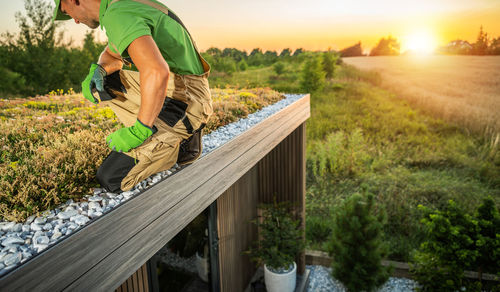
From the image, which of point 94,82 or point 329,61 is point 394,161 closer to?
point 329,61

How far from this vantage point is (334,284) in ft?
14.8

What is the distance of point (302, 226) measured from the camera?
Answer: 430 cm

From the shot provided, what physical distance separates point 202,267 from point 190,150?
5.65 ft

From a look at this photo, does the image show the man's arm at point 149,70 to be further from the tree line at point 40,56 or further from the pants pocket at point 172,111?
the tree line at point 40,56

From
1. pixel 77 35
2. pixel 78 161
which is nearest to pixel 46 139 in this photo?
pixel 78 161

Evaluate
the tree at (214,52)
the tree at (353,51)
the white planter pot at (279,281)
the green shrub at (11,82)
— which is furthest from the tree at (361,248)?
the tree at (353,51)

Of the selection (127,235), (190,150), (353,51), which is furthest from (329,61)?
(127,235)

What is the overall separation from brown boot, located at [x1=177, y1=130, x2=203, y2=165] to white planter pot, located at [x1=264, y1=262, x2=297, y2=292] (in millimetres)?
2486

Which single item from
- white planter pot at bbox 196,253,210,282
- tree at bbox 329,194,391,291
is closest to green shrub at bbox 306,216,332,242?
tree at bbox 329,194,391,291

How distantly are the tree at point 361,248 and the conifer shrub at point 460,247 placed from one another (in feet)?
1.82

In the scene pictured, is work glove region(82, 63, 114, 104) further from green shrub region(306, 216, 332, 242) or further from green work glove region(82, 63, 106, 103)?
green shrub region(306, 216, 332, 242)

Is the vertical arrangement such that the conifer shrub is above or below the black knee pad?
below

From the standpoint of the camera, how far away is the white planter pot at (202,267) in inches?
117

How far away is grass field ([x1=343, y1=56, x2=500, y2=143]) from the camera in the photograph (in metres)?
9.95
